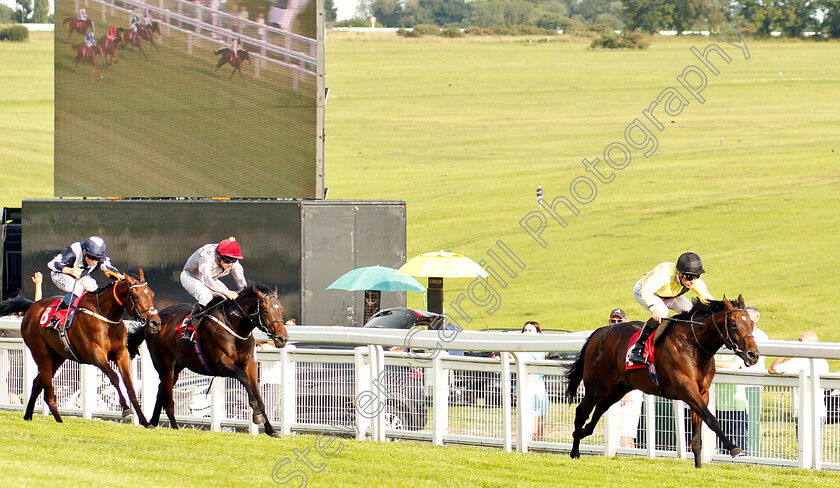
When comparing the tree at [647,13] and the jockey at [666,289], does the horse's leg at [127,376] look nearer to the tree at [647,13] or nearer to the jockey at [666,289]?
the jockey at [666,289]

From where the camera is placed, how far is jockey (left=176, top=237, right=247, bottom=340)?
912cm

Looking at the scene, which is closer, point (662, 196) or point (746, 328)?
point (746, 328)

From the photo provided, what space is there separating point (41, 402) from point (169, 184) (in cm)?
375

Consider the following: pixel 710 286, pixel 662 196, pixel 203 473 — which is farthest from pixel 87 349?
pixel 662 196

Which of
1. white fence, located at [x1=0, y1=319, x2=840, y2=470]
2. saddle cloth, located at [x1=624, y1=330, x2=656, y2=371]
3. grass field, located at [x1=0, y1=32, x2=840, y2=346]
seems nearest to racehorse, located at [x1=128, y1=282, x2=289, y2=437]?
white fence, located at [x1=0, y1=319, x2=840, y2=470]

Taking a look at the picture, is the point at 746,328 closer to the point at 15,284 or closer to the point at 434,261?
the point at 434,261

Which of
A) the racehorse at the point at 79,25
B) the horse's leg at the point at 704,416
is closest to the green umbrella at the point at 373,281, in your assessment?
the racehorse at the point at 79,25

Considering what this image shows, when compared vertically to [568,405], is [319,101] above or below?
above

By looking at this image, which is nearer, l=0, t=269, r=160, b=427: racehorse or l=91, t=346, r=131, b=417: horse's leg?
l=0, t=269, r=160, b=427: racehorse

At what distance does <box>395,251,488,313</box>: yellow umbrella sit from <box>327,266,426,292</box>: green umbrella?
0.12 meters

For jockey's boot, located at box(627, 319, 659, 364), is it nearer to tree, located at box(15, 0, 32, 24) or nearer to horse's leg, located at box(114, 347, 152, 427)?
horse's leg, located at box(114, 347, 152, 427)

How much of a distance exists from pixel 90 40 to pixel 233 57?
6.76ft

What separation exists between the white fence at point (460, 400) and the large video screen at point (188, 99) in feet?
11.9

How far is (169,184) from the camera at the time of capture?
1402cm
